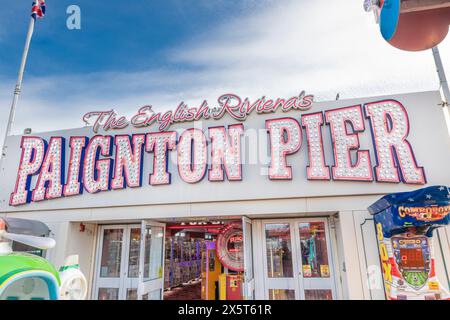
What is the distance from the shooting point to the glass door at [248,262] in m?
5.73

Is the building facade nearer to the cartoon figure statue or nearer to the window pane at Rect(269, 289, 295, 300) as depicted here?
the window pane at Rect(269, 289, 295, 300)

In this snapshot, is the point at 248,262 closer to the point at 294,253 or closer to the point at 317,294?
the point at 294,253

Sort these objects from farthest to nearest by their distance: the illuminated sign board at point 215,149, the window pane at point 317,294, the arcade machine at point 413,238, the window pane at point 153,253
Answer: the window pane at point 153,253 < the window pane at point 317,294 < the illuminated sign board at point 215,149 < the arcade machine at point 413,238

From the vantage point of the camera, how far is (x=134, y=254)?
298 inches

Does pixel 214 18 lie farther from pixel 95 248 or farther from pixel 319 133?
pixel 95 248

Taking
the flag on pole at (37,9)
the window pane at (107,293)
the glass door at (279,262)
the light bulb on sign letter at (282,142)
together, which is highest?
the flag on pole at (37,9)

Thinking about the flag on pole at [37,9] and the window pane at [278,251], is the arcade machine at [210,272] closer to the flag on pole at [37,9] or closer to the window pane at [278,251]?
the window pane at [278,251]

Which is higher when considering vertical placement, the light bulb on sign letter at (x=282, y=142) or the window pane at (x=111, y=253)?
the light bulb on sign letter at (x=282, y=142)

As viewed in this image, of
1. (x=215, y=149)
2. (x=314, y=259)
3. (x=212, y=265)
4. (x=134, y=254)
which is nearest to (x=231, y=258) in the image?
(x=212, y=265)

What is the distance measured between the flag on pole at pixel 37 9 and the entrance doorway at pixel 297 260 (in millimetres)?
7096

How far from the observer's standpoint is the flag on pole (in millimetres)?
6000

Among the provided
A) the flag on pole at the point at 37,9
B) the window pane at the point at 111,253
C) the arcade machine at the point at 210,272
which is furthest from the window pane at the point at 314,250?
the flag on pole at the point at 37,9

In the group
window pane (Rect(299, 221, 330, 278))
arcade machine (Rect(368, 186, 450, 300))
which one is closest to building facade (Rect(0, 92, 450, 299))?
window pane (Rect(299, 221, 330, 278))
